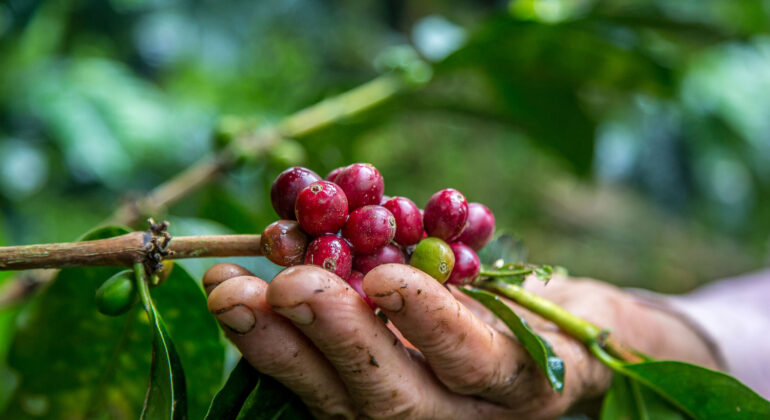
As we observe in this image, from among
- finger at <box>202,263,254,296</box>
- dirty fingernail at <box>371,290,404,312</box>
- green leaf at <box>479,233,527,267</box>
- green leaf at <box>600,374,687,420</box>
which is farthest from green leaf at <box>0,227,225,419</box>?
green leaf at <box>600,374,687,420</box>

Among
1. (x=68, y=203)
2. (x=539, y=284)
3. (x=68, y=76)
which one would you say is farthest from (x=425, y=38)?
(x=68, y=203)

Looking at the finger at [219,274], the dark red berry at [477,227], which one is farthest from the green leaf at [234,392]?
the dark red berry at [477,227]

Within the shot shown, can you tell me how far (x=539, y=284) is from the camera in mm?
1111

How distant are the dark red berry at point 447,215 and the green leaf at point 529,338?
3.4 inches

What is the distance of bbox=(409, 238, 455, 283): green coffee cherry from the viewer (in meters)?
0.63

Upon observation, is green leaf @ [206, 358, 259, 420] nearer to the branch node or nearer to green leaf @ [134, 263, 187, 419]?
green leaf @ [134, 263, 187, 419]

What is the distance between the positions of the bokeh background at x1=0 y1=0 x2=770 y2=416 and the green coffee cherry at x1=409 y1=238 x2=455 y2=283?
50 cm

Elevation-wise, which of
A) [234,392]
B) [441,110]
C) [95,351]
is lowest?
[234,392]

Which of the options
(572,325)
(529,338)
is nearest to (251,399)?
(529,338)

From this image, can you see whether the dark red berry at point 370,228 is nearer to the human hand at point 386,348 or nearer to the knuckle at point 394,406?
the human hand at point 386,348

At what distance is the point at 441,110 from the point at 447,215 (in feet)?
2.82

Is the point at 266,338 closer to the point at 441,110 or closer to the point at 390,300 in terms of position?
the point at 390,300

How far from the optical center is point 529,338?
0.67 m

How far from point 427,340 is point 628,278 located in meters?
3.91
